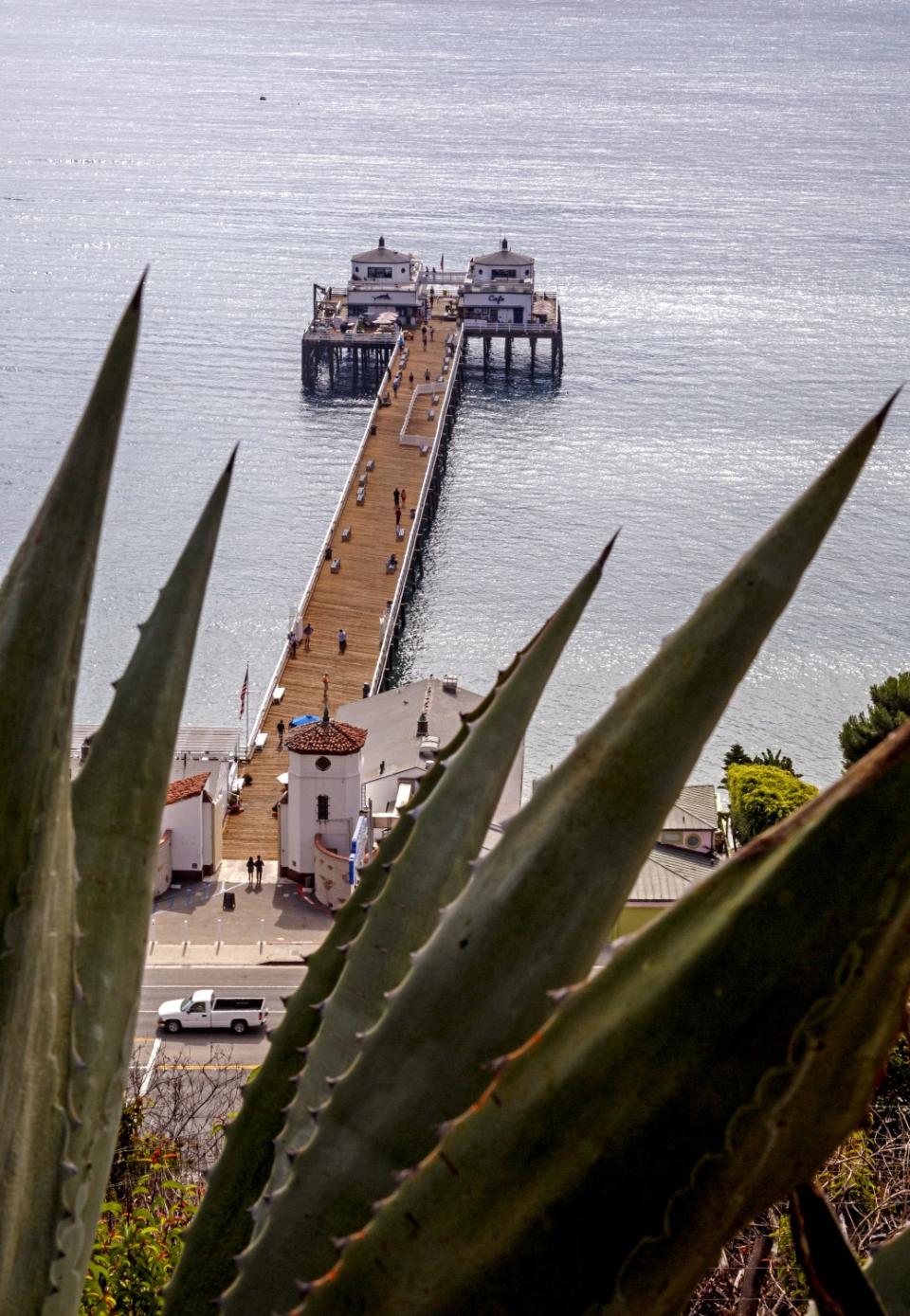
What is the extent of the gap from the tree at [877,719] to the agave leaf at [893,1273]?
1205 inches

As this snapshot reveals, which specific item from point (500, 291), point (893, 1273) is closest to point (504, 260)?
point (500, 291)

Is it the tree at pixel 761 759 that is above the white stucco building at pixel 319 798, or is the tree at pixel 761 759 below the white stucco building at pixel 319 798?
below

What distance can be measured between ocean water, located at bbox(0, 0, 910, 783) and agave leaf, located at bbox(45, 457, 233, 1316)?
3.49 m

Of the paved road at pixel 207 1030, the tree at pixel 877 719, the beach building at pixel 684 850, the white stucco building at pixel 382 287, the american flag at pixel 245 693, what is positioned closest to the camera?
the paved road at pixel 207 1030

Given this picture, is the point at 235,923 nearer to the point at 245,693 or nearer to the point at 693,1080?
the point at 245,693

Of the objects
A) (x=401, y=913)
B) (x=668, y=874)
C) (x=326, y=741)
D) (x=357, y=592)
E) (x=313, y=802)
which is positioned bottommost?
(x=313, y=802)

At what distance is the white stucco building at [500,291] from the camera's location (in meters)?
76.1

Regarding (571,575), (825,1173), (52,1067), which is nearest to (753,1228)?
(825,1173)

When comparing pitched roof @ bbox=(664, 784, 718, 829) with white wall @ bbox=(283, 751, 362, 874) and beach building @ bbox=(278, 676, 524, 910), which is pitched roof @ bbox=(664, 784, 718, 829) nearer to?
beach building @ bbox=(278, 676, 524, 910)

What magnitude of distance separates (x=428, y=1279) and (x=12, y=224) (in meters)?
107

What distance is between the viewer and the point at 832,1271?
142 cm

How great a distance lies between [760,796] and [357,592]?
1563cm

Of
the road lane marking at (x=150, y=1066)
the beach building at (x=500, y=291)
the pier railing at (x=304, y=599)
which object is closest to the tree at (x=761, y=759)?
the pier railing at (x=304, y=599)

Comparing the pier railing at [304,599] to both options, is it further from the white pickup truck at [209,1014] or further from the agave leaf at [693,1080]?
the agave leaf at [693,1080]
